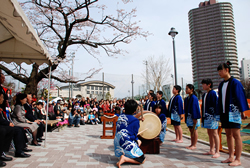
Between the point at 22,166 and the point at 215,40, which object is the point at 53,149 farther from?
the point at 215,40

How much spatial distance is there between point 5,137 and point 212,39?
3958 inches

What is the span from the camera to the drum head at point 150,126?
4617 mm

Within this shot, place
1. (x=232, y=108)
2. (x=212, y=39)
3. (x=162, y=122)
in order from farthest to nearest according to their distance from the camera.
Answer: (x=212, y=39) → (x=162, y=122) → (x=232, y=108)

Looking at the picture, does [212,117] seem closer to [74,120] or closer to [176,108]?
[176,108]

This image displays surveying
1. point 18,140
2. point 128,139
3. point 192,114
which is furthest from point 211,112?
point 18,140

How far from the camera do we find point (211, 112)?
14.8 feet

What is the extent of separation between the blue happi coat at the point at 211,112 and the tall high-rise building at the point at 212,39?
3358 inches

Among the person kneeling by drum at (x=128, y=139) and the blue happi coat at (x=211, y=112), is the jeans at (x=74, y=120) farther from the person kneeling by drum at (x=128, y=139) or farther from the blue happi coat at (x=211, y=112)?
the blue happi coat at (x=211, y=112)

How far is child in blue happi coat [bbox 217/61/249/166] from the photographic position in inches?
144

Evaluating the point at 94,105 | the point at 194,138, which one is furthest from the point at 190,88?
the point at 94,105

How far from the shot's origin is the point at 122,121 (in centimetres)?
389

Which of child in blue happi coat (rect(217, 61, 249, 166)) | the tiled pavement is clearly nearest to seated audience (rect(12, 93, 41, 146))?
the tiled pavement

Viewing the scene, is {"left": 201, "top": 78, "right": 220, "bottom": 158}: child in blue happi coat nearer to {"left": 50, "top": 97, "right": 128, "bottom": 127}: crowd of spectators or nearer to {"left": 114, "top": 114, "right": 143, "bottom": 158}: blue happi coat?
{"left": 114, "top": 114, "right": 143, "bottom": 158}: blue happi coat

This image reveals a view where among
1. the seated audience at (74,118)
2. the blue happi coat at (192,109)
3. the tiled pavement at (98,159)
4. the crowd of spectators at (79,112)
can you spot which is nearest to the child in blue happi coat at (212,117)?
the tiled pavement at (98,159)
